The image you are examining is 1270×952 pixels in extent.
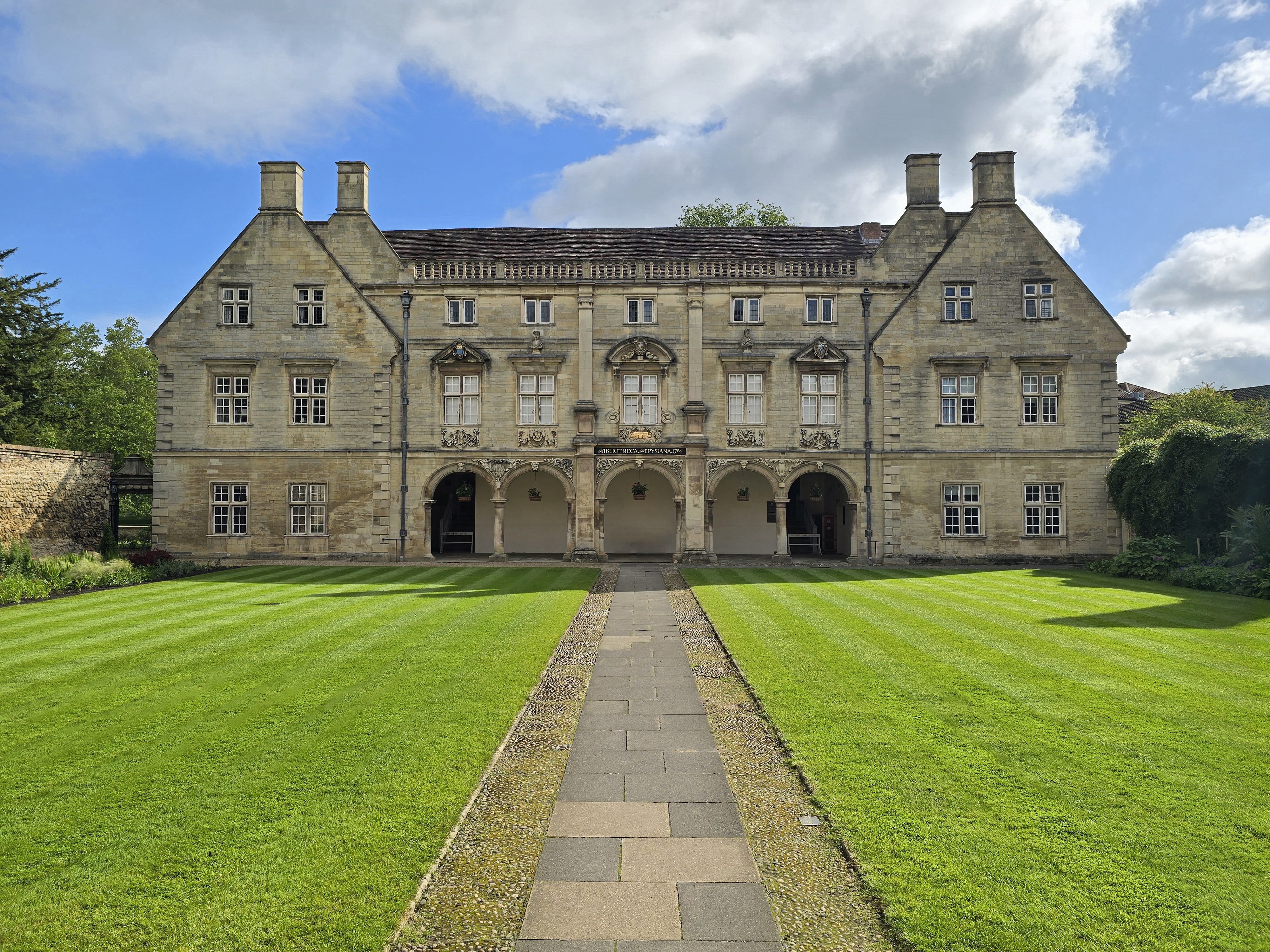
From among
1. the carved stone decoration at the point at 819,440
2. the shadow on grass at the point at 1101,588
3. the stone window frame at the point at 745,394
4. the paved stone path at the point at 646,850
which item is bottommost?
the paved stone path at the point at 646,850

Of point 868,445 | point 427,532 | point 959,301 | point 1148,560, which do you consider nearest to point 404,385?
point 427,532

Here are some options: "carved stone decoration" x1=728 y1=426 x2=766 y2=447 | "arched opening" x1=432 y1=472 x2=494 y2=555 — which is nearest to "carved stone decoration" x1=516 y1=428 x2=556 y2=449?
"arched opening" x1=432 y1=472 x2=494 y2=555

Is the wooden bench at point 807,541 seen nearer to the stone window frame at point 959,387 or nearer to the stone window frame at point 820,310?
the stone window frame at point 959,387

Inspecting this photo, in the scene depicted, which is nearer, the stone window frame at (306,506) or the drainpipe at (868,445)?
the drainpipe at (868,445)

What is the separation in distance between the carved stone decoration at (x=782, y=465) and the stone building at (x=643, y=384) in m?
0.09

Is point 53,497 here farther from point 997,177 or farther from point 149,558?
point 997,177

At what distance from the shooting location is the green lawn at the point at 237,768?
4.67 meters

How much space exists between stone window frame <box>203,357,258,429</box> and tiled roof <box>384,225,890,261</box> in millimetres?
8235

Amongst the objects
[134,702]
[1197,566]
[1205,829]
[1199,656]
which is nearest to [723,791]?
[1205,829]

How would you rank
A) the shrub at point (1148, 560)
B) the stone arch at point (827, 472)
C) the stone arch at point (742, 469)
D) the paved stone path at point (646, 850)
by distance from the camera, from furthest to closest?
the stone arch at point (827, 472) → the stone arch at point (742, 469) → the shrub at point (1148, 560) → the paved stone path at point (646, 850)

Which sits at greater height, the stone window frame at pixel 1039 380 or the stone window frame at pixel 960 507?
the stone window frame at pixel 1039 380

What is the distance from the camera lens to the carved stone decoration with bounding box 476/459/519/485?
99.3 ft

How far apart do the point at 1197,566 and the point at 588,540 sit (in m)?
20.4

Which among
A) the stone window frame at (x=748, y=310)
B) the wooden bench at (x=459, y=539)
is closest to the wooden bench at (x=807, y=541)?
the stone window frame at (x=748, y=310)
